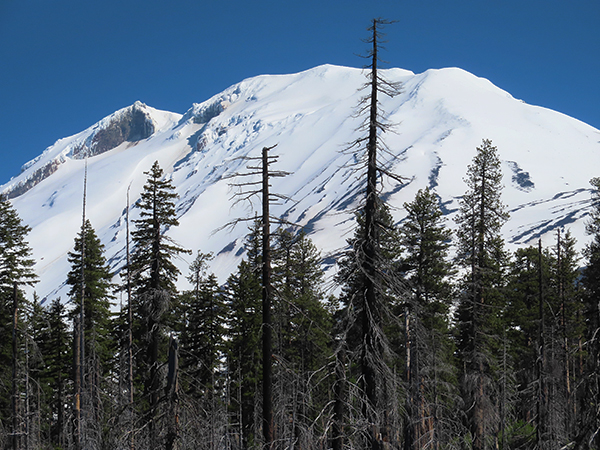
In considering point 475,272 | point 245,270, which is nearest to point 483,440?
point 475,272

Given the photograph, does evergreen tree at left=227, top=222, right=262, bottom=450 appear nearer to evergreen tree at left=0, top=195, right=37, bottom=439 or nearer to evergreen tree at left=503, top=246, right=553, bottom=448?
evergreen tree at left=0, top=195, right=37, bottom=439

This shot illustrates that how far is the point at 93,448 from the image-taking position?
499 inches

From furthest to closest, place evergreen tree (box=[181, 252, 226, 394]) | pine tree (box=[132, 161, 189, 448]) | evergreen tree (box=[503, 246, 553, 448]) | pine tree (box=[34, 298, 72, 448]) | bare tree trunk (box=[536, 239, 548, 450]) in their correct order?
pine tree (box=[34, 298, 72, 448]) < evergreen tree (box=[181, 252, 226, 394]) < evergreen tree (box=[503, 246, 553, 448]) < pine tree (box=[132, 161, 189, 448]) < bare tree trunk (box=[536, 239, 548, 450])

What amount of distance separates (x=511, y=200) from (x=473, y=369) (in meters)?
185

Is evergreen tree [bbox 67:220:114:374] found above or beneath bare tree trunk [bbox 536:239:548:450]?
above

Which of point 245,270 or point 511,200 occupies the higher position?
point 511,200

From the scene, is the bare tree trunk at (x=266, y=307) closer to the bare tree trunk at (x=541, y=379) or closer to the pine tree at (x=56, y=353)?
the bare tree trunk at (x=541, y=379)

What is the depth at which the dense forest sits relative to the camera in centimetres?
1095

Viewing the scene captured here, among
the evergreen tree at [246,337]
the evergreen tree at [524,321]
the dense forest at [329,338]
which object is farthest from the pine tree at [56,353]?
the evergreen tree at [524,321]

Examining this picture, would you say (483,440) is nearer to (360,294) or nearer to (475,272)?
(475,272)

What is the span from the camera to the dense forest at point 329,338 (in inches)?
431

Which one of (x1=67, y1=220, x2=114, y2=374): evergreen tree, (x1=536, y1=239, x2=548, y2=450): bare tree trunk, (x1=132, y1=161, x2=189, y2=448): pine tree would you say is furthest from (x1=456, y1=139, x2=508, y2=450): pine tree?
(x1=67, y1=220, x2=114, y2=374): evergreen tree

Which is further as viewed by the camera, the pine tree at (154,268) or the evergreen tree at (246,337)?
the evergreen tree at (246,337)

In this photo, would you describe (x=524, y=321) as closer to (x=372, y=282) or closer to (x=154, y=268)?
(x=154, y=268)
